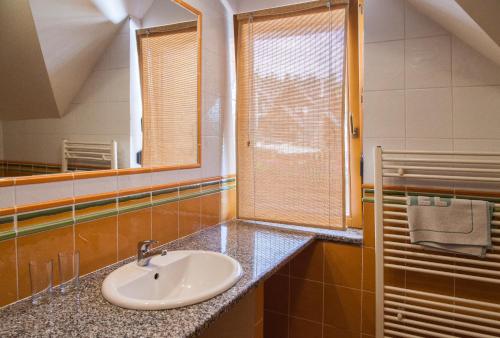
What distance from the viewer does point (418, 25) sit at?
64.8 inches

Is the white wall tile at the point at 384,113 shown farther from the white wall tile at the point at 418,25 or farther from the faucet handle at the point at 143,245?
the faucet handle at the point at 143,245

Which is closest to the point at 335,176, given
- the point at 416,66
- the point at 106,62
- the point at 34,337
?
the point at 416,66

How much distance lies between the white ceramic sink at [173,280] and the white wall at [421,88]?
2.84 ft

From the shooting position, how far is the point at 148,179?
1535mm

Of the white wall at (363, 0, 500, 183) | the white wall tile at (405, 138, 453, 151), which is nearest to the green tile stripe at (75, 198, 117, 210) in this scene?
the white wall at (363, 0, 500, 183)

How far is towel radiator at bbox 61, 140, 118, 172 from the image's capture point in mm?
1196

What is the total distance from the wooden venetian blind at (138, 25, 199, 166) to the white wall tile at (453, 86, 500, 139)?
1.23 meters

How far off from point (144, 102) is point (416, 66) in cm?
123

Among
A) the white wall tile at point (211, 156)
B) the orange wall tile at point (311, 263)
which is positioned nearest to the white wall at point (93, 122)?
the white wall tile at point (211, 156)

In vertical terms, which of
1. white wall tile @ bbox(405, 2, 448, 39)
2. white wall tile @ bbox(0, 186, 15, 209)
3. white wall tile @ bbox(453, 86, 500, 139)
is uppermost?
white wall tile @ bbox(405, 2, 448, 39)

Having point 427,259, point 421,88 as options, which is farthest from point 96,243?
point 421,88

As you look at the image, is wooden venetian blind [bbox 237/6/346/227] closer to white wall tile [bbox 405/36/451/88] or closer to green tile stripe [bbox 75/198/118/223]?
white wall tile [bbox 405/36/451/88]

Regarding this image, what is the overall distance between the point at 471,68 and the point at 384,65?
1.18 feet

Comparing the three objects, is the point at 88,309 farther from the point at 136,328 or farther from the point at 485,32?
the point at 485,32
